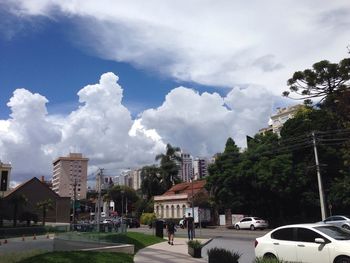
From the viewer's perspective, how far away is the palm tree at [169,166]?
9175cm

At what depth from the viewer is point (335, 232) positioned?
576 inches

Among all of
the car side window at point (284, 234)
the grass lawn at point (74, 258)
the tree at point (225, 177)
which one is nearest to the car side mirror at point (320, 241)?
the car side window at point (284, 234)

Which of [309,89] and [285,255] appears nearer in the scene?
[285,255]

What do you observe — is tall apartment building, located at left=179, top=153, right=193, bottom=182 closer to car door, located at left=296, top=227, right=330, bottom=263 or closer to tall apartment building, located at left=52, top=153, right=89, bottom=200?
tall apartment building, located at left=52, top=153, right=89, bottom=200

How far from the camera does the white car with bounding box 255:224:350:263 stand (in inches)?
538

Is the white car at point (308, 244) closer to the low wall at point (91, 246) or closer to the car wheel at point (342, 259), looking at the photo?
the car wheel at point (342, 259)

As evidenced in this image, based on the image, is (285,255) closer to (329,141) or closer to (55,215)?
(329,141)

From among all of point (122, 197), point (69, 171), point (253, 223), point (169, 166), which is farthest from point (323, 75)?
point (69, 171)

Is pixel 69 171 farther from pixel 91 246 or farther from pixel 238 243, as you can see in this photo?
pixel 91 246

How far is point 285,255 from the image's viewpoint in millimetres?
14945

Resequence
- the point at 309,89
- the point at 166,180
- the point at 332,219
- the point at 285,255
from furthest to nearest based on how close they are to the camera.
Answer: the point at 166,180 → the point at 309,89 → the point at 332,219 → the point at 285,255

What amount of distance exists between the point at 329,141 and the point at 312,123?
3.11 m

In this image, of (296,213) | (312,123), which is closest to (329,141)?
(312,123)

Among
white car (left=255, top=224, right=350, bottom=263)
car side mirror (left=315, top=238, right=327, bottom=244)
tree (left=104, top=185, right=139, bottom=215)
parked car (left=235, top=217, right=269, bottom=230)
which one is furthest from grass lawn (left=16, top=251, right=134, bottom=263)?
tree (left=104, top=185, right=139, bottom=215)
